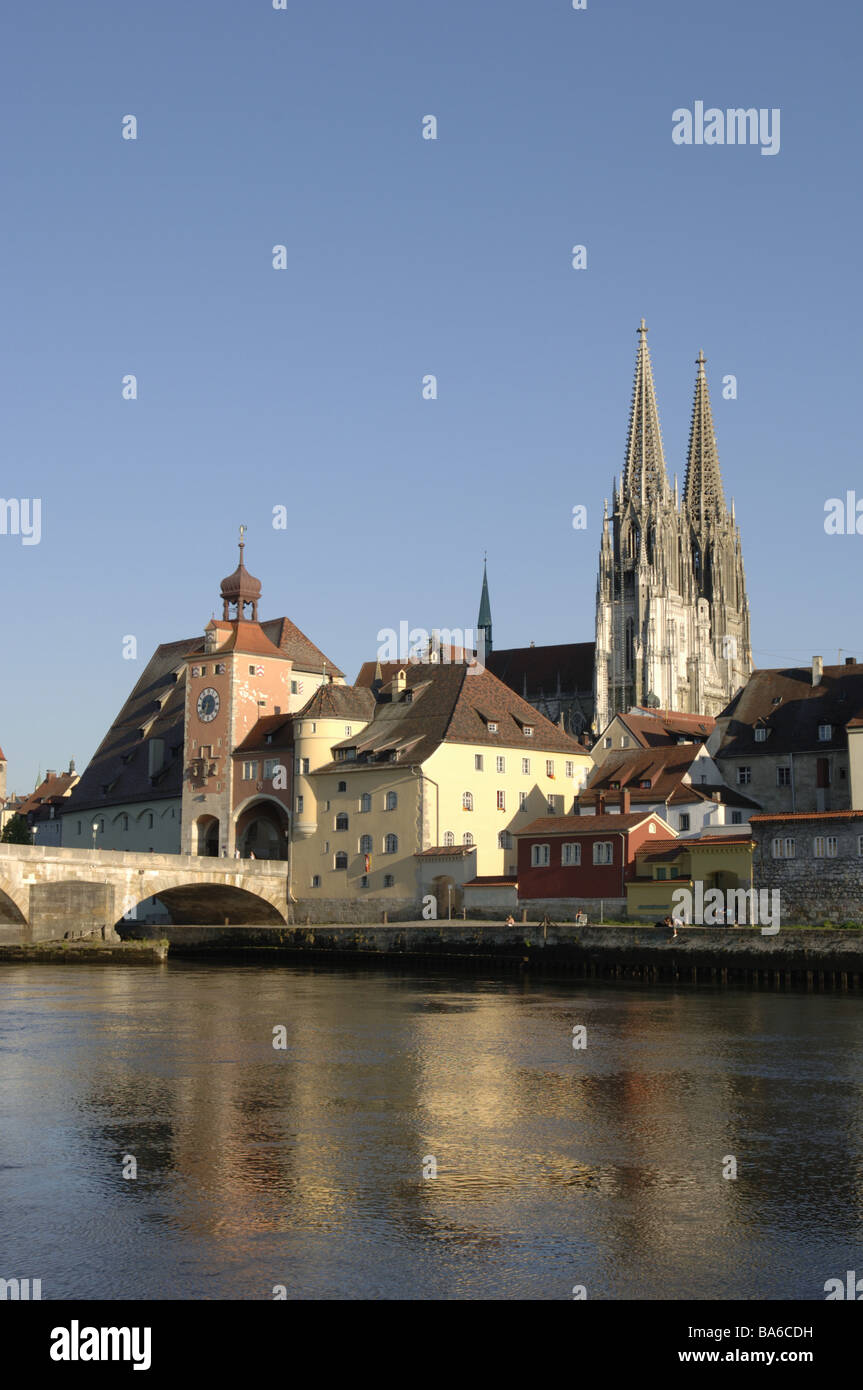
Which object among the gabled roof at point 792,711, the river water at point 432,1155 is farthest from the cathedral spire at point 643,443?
the river water at point 432,1155

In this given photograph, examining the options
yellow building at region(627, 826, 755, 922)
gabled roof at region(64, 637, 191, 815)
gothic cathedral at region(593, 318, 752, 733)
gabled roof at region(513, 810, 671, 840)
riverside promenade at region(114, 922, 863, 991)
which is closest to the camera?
riverside promenade at region(114, 922, 863, 991)

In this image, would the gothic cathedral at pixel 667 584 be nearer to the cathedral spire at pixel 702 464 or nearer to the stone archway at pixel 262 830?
the cathedral spire at pixel 702 464

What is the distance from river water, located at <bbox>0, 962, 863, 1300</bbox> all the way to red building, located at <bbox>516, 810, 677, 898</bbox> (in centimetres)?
2589

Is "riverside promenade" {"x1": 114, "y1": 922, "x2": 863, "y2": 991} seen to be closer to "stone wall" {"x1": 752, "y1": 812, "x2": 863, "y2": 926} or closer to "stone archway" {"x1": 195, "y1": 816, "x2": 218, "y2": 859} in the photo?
"stone wall" {"x1": 752, "y1": 812, "x2": 863, "y2": 926}

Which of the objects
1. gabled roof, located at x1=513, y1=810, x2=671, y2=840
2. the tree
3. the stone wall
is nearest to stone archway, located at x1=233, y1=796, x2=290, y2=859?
gabled roof, located at x1=513, y1=810, x2=671, y2=840

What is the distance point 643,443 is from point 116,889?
112 metres

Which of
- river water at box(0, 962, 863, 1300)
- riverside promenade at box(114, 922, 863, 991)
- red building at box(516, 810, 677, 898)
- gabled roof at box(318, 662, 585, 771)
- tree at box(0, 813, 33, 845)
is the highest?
gabled roof at box(318, 662, 585, 771)

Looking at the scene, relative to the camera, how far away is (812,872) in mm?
62188

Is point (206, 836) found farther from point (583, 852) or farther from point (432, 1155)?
point (432, 1155)

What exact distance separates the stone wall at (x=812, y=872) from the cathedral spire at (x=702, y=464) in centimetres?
11971

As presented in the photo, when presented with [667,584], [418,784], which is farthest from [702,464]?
[418,784]

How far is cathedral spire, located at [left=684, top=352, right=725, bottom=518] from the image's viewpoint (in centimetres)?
17950
